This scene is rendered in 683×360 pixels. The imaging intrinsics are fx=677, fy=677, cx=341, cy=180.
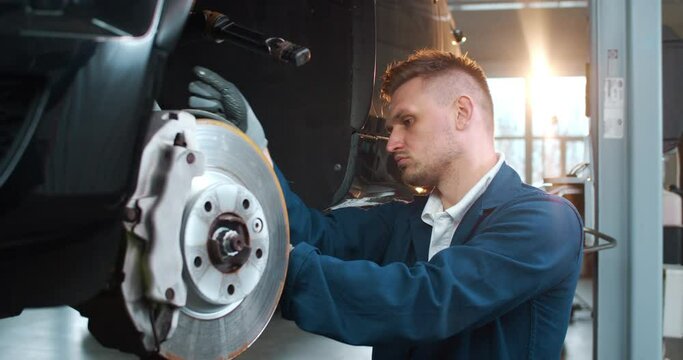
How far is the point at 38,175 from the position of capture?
58 cm

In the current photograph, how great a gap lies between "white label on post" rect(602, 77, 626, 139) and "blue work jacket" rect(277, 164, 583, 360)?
0.49 meters

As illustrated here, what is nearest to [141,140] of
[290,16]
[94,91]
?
[94,91]

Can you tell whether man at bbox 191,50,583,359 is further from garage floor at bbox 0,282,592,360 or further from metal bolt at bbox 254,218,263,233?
garage floor at bbox 0,282,592,360

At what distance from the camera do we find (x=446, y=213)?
1247 millimetres

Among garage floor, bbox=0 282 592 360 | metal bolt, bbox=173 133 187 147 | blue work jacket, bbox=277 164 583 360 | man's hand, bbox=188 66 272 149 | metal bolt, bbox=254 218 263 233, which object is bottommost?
garage floor, bbox=0 282 592 360

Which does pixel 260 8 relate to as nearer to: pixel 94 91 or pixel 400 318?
pixel 400 318

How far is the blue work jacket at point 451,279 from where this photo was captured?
93 centimetres

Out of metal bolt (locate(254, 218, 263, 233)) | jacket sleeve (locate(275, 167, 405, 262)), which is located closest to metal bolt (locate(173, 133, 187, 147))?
metal bolt (locate(254, 218, 263, 233))

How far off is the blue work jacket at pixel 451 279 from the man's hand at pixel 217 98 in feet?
0.63

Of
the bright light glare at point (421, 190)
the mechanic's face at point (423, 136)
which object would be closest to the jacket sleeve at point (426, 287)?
the mechanic's face at point (423, 136)

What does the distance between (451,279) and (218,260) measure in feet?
1.30

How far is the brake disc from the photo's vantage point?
641 mm

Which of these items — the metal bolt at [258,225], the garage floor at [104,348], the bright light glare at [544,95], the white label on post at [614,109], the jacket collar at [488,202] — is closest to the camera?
the metal bolt at [258,225]

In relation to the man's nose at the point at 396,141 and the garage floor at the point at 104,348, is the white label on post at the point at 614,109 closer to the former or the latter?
the man's nose at the point at 396,141
